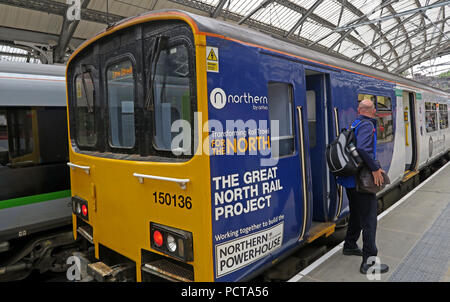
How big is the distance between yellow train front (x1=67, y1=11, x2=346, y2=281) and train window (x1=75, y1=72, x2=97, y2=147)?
32mm

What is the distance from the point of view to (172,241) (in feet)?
8.46

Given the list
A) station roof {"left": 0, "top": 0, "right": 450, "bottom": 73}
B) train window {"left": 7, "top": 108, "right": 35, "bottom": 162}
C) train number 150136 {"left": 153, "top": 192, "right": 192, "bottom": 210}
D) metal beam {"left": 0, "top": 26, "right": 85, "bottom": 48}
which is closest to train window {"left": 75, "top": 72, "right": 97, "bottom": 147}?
station roof {"left": 0, "top": 0, "right": 450, "bottom": 73}

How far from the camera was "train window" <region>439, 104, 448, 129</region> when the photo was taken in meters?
10.5

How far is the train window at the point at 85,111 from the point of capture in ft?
11.7

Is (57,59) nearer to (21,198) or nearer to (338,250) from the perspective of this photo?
(21,198)

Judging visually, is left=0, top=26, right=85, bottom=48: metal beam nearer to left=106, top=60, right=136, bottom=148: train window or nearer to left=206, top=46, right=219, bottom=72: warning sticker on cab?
left=106, top=60, right=136, bottom=148: train window

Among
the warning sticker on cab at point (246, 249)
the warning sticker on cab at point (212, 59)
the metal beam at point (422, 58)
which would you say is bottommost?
the warning sticker on cab at point (246, 249)

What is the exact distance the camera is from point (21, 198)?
4543mm

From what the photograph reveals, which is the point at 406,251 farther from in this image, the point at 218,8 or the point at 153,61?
the point at 218,8

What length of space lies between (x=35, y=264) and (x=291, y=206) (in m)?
3.82

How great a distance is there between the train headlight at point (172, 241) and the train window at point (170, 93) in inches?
25.2

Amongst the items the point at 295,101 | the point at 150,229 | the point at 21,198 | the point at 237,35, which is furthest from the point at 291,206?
the point at 21,198

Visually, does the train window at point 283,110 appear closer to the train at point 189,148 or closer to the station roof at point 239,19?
the train at point 189,148

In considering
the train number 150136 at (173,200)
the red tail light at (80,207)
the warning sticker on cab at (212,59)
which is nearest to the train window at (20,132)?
the red tail light at (80,207)
